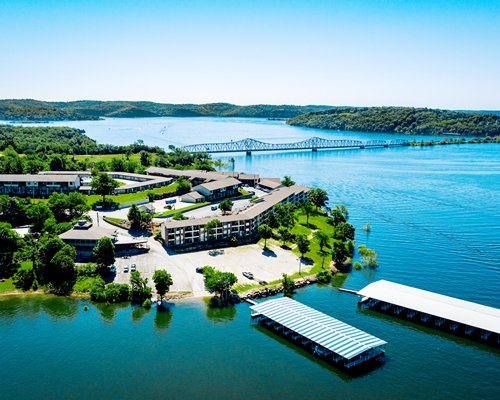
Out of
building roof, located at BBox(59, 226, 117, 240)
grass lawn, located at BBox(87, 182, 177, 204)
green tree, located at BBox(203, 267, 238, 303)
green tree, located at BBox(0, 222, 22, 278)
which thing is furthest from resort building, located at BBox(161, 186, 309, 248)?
grass lawn, located at BBox(87, 182, 177, 204)

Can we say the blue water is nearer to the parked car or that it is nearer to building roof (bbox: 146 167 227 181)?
the parked car

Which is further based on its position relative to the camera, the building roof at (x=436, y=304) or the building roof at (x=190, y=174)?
the building roof at (x=190, y=174)

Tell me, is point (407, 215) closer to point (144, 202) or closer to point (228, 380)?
point (144, 202)

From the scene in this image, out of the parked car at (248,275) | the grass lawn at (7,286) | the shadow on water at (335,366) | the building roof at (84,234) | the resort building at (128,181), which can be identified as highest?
the resort building at (128,181)

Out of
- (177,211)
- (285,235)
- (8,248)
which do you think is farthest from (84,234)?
(285,235)

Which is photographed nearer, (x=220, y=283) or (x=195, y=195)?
(x=220, y=283)

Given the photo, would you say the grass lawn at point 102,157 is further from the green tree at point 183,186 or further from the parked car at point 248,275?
the parked car at point 248,275

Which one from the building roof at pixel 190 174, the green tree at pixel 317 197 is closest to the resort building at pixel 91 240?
the green tree at pixel 317 197

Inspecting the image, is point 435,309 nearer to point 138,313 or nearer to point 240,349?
point 240,349
